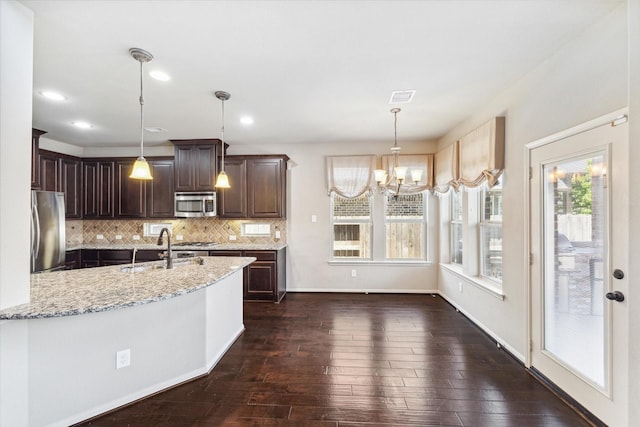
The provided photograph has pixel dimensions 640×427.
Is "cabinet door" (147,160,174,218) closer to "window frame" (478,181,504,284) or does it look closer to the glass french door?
"window frame" (478,181,504,284)

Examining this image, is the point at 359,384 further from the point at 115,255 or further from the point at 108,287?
the point at 115,255

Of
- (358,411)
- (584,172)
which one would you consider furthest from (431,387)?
(584,172)

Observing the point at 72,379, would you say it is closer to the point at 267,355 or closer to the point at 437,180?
the point at 267,355

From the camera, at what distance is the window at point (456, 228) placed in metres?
4.35

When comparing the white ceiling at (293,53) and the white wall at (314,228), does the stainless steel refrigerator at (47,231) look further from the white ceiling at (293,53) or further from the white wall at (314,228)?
the white wall at (314,228)

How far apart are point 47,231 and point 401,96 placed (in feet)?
15.8

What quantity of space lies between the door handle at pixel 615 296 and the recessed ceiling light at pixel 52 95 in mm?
5039

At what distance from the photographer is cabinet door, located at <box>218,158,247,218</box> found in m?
4.83

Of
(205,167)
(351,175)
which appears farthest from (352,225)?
(205,167)

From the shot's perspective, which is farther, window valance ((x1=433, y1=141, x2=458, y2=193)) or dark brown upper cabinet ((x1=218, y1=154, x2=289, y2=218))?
dark brown upper cabinet ((x1=218, y1=154, x2=289, y2=218))

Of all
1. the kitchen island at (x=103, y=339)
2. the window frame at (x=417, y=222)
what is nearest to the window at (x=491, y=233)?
the window frame at (x=417, y=222)

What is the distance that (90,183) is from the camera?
195 inches

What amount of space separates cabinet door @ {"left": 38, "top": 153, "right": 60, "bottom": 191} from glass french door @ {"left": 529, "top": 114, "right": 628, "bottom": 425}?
6282 millimetres

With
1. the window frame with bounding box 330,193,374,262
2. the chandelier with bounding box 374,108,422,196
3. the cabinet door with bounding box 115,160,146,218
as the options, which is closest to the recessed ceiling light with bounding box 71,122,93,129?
the cabinet door with bounding box 115,160,146,218
